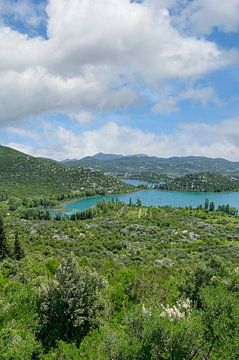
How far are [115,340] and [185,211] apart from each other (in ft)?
394

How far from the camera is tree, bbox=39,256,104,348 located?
19.2 metres

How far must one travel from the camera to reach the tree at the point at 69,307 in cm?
1919

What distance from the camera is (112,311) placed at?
25.8 meters

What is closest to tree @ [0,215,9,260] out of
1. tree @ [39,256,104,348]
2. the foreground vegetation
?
the foreground vegetation

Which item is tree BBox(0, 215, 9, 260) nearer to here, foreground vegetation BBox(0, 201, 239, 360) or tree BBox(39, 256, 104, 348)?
foreground vegetation BBox(0, 201, 239, 360)

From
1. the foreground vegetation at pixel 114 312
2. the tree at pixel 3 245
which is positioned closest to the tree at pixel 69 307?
the foreground vegetation at pixel 114 312

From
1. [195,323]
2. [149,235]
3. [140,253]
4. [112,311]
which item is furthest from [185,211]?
[195,323]

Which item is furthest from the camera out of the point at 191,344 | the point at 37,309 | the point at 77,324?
the point at 37,309

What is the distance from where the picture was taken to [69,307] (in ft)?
63.2

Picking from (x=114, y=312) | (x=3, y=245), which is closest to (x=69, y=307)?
(x=114, y=312)

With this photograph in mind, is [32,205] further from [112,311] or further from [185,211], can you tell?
[112,311]

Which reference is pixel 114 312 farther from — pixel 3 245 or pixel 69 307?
pixel 3 245

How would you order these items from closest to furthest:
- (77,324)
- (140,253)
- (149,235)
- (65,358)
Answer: (65,358), (77,324), (140,253), (149,235)

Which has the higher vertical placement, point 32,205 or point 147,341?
point 147,341
